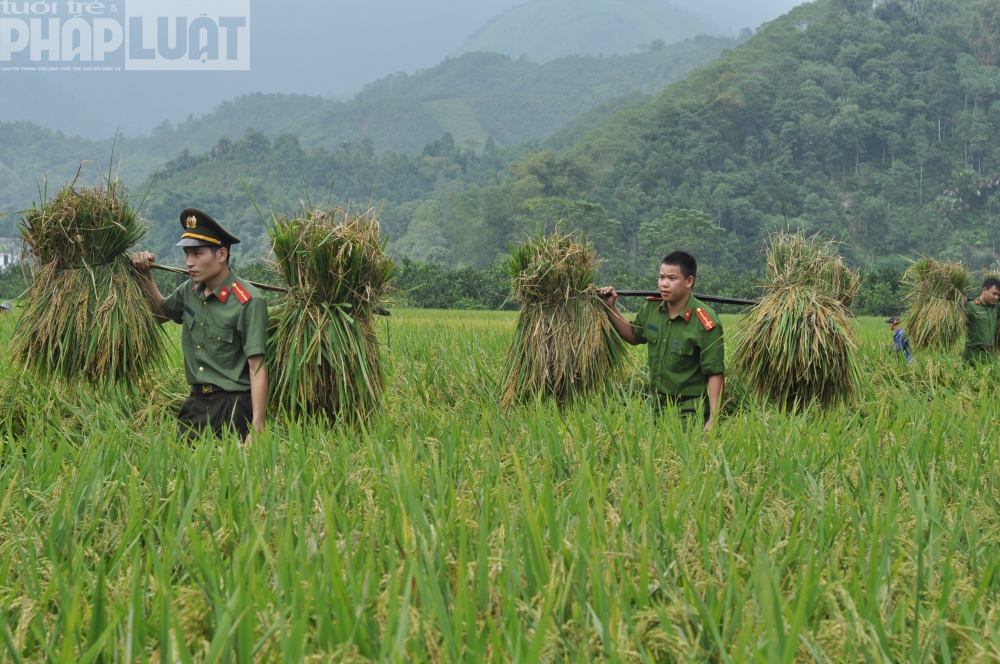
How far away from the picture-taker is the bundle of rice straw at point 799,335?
16.7ft

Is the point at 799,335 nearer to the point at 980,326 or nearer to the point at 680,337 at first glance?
the point at 680,337

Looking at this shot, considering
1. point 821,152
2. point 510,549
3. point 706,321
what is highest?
point 821,152

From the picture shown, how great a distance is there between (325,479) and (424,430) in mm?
1199

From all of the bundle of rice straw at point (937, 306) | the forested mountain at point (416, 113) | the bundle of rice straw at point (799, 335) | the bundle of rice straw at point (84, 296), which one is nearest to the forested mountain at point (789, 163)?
the bundle of rice straw at point (937, 306)

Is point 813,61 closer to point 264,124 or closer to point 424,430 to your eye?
point 424,430

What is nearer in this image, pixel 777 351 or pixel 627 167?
pixel 777 351

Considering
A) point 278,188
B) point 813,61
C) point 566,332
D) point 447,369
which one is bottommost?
point 447,369

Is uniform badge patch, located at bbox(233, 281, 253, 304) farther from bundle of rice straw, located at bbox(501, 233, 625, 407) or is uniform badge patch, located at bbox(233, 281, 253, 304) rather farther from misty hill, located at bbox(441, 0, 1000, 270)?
misty hill, located at bbox(441, 0, 1000, 270)

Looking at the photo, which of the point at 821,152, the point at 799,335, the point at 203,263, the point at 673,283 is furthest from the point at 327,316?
the point at 821,152

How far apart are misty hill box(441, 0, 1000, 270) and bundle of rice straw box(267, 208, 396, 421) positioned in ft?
142

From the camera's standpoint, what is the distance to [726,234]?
A: 2125 inches

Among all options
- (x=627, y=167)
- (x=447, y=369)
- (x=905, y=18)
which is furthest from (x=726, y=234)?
(x=447, y=369)

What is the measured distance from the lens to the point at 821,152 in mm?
63562

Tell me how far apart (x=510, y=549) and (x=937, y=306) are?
801 centimetres
